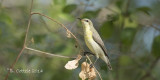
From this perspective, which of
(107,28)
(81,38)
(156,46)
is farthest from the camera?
(107,28)

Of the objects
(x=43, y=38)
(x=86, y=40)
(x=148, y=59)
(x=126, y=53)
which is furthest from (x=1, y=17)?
(x=148, y=59)

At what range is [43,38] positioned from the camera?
4.70m

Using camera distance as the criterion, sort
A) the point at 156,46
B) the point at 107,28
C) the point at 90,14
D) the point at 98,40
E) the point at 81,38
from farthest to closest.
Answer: the point at 107,28, the point at 90,14, the point at 156,46, the point at 81,38, the point at 98,40

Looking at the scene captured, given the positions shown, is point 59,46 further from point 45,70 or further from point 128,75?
point 128,75

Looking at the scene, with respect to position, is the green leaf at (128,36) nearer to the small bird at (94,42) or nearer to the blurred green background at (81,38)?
the blurred green background at (81,38)

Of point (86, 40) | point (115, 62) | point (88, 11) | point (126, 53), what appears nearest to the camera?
point (86, 40)

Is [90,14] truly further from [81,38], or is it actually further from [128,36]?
[81,38]

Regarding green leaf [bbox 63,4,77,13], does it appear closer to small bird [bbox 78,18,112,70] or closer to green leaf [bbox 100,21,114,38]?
green leaf [bbox 100,21,114,38]

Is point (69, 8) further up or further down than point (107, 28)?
further up

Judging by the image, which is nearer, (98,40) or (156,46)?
(98,40)

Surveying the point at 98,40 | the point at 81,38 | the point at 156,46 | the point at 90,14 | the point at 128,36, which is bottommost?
the point at 128,36

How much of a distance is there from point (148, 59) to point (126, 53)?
2.43ft

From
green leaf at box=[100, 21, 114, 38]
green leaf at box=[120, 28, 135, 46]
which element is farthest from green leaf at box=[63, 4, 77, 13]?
green leaf at box=[120, 28, 135, 46]

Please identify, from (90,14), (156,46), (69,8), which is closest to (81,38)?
(90,14)
